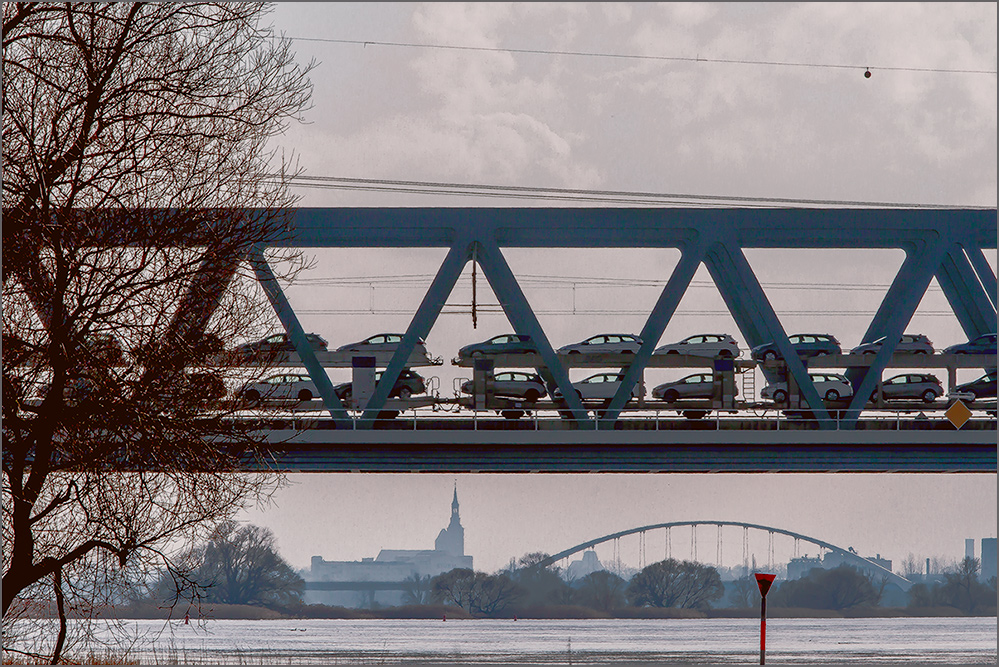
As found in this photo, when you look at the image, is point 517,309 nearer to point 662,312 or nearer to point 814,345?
point 662,312

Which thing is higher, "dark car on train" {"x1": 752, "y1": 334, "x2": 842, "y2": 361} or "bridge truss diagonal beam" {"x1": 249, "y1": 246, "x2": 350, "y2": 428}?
"dark car on train" {"x1": 752, "y1": 334, "x2": 842, "y2": 361}

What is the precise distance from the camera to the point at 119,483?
645 inches

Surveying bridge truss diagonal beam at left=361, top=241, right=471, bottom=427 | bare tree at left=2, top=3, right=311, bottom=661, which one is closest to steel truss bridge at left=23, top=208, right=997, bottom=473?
bridge truss diagonal beam at left=361, top=241, right=471, bottom=427

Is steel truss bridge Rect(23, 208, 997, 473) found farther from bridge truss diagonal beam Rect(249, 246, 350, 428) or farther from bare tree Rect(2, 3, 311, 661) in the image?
bare tree Rect(2, 3, 311, 661)

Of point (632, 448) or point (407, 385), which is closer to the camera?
point (632, 448)

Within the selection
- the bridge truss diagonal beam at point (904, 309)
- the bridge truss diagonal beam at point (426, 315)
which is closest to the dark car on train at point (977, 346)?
the bridge truss diagonal beam at point (904, 309)

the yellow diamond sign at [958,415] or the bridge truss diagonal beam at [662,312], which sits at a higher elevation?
the bridge truss diagonal beam at [662,312]

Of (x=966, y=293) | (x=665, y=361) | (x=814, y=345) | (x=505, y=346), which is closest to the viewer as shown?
(x=505, y=346)

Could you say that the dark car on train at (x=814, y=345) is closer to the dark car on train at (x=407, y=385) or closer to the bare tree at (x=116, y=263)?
the dark car on train at (x=407, y=385)

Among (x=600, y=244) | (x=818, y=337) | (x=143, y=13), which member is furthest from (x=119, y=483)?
(x=818, y=337)

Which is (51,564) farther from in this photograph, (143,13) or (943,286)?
(943,286)

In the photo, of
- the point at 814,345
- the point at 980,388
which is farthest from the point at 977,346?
the point at 814,345

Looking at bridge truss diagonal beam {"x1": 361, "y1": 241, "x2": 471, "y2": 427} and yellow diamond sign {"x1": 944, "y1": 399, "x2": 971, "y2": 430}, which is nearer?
yellow diamond sign {"x1": 944, "y1": 399, "x2": 971, "y2": 430}

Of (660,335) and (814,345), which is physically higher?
(814,345)
